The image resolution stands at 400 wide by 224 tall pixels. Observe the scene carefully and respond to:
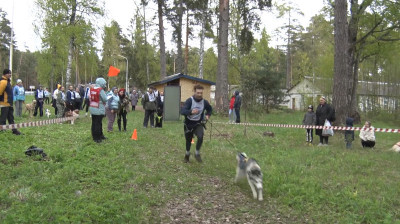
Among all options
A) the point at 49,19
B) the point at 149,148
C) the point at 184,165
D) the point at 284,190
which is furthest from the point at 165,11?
the point at 284,190

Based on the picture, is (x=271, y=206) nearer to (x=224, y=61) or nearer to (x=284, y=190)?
(x=284, y=190)

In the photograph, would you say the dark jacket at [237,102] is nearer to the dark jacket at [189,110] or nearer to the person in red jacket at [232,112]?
the person in red jacket at [232,112]

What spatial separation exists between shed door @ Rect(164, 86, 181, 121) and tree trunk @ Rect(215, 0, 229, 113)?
542 cm

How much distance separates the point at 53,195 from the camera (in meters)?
4.59

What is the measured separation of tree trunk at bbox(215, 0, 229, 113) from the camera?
21172 mm

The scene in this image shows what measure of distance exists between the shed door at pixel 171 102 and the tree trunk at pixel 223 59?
5421mm

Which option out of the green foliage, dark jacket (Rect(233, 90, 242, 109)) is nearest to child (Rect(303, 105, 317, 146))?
dark jacket (Rect(233, 90, 242, 109))

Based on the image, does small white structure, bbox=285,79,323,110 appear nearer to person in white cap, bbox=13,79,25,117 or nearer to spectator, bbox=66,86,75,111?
spectator, bbox=66,86,75,111

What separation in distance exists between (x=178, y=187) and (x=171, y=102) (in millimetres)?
11531

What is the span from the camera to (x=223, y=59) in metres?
21.2

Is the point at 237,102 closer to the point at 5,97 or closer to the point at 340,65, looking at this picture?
the point at 340,65

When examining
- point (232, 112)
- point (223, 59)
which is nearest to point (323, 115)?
point (232, 112)

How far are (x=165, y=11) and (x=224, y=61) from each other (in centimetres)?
1002

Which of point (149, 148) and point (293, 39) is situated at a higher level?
point (293, 39)
